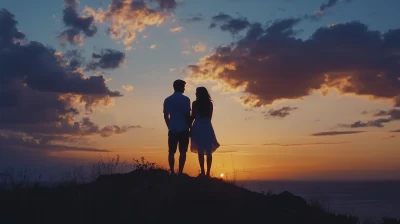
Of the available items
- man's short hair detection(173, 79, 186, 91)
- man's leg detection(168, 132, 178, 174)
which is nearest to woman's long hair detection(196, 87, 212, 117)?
man's short hair detection(173, 79, 186, 91)

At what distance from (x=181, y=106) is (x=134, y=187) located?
2.44m

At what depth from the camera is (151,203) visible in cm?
940

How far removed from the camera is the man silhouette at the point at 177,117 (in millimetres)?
11945

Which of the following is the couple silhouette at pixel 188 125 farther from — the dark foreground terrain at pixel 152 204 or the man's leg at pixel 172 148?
the dark foreground terrain at pixel 152 204

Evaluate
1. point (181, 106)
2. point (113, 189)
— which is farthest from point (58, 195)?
point (181, 106)

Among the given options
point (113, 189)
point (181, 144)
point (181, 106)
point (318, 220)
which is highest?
point (181, 106)

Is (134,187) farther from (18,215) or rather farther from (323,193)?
(323,193)

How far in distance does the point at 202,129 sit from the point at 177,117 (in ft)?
2.73

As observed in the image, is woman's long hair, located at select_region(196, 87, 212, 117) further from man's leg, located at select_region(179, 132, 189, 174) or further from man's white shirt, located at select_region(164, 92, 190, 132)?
man's leg, located at select_region(179, 132, 189, 174)

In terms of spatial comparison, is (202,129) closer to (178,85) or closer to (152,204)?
(178,85)

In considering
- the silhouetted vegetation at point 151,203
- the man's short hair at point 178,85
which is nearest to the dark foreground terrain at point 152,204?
the silhouetted vegetation at point 151,203

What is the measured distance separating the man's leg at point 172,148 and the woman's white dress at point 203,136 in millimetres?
574

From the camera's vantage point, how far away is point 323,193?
12.9 metres

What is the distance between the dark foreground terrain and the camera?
30.2 ft
